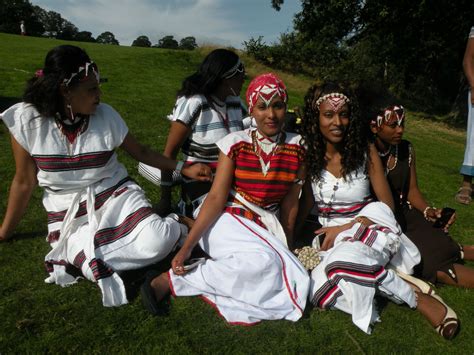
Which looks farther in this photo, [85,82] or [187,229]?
[187,229]

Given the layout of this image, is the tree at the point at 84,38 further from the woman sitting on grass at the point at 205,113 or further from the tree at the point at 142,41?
the woman sitting on grass at the point at 205,113

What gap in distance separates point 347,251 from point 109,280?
1814 mm

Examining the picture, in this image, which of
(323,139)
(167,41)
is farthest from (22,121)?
(167,41)

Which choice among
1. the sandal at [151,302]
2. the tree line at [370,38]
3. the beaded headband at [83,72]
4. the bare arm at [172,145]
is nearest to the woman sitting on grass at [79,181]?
the beaded headband at [83,72]

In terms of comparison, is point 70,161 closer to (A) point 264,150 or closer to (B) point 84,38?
(A) point 264,150

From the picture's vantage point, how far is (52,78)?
3031mm

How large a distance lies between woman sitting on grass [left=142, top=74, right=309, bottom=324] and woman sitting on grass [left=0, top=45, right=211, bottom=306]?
0.29 m

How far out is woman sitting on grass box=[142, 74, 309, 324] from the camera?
296cm

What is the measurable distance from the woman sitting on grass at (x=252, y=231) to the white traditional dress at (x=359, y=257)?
222 mm

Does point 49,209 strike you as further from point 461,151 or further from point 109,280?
point 461,151

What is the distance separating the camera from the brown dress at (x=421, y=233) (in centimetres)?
359

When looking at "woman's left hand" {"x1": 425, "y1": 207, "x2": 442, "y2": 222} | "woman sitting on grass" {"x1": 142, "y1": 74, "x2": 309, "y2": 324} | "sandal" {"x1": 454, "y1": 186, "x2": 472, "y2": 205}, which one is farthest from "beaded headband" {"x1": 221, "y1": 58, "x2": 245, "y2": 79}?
"sandal" {"x1": 454, "y1": 186, "x2": 472, "y2": 205}

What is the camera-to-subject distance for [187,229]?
3.61 m

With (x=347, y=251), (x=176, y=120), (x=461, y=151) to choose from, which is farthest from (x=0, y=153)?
(x=461, y=151)
